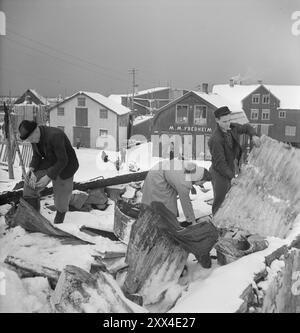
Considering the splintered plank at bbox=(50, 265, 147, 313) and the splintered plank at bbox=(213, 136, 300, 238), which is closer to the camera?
the splintered plank at bbox=(50, 265, 147, 313)

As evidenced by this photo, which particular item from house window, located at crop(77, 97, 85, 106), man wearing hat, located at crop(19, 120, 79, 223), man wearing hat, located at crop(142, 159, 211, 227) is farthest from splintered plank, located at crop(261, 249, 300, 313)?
house window, located at crop(77, 97, 85, 106)

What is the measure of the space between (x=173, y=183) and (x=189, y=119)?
32.9 feet

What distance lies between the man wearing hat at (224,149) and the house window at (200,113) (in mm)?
7402

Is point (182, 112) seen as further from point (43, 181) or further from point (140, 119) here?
point (43, 181)

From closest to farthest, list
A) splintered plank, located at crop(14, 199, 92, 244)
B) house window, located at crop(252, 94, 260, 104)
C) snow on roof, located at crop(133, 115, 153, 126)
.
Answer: splintered plank, located at crop(14, 199, 92, 244) < snow on roof, located at crop(133, 115, 153, 126) < house window, located at crop(252, 94, 260, 104)

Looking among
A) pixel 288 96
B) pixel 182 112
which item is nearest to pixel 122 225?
pixel 288 96

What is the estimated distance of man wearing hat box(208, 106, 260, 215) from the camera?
3.13 meters

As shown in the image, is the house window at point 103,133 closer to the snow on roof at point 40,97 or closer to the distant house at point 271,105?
the snow on roof at point 40,97

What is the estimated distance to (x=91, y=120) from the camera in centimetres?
518

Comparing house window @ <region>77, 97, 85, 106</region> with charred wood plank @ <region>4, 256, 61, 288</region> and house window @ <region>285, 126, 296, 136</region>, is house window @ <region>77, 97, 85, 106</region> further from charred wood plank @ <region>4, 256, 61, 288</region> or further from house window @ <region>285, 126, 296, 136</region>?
house window @ <region>285, 126, 296, 136</region>

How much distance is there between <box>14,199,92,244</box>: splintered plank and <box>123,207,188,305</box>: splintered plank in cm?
48

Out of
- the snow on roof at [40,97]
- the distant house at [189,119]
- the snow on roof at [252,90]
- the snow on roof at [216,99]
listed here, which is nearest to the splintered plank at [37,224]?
A: the snow on roof at [40,97]

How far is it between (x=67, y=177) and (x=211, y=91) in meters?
8.72
